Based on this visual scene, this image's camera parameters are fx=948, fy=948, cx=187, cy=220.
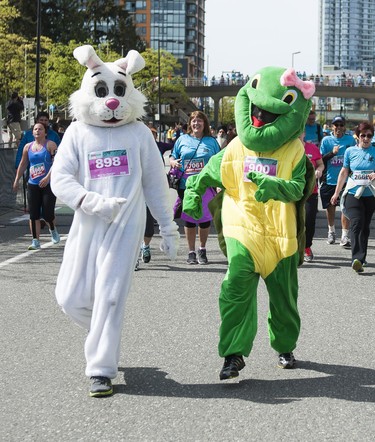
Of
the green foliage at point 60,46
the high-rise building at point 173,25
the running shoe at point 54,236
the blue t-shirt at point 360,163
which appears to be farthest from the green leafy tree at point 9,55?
the high-rise building at point 173,25

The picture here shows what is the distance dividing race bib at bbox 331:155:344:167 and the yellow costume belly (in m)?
7.58

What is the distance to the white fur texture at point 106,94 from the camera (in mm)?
5820

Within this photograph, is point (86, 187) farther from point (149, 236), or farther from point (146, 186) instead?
point (149, 236)

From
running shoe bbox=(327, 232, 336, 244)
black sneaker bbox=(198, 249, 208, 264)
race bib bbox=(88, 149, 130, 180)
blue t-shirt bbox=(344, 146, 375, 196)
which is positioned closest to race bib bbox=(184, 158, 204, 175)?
black sneaker bbox=(198, 249, 208, 264)

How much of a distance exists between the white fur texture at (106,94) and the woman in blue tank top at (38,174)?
21.5 ft

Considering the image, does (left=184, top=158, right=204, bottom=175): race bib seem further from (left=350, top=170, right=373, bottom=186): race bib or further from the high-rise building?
the high-rise building

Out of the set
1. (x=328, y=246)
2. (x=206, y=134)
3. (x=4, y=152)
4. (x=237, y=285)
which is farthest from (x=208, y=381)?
(x=4, y=152)

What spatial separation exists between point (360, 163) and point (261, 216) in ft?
18.3

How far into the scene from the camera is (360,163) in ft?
37.2

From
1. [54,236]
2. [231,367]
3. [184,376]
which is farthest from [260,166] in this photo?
[54,236]

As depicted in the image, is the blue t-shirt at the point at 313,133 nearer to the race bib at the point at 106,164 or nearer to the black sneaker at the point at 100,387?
the race bib at the point at 106,164

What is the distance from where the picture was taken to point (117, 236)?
5664 mm

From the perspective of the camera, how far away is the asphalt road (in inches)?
192

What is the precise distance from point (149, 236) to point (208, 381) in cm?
622
